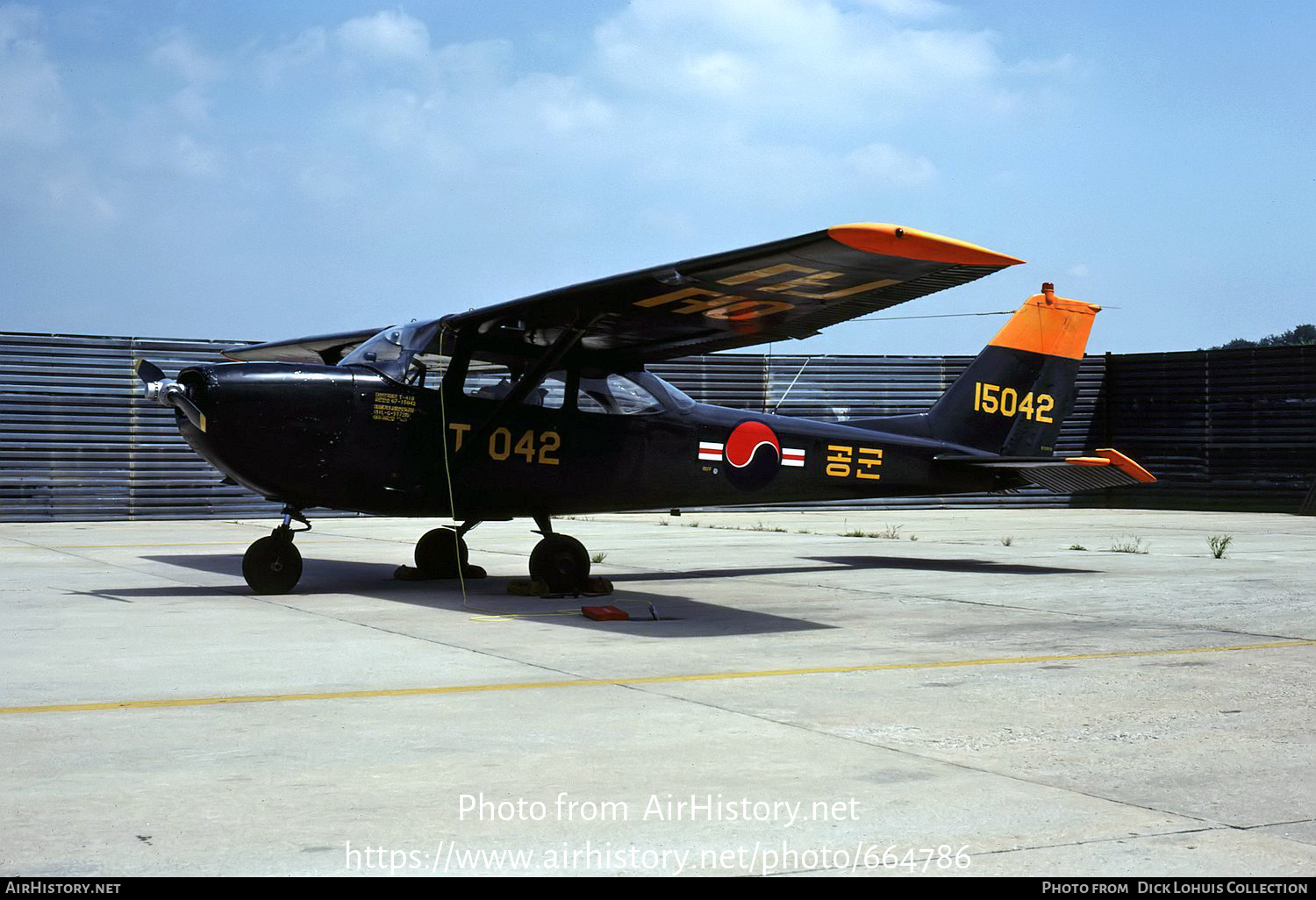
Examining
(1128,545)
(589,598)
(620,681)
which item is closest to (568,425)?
(589,598)

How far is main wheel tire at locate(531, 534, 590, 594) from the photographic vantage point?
34.4ft

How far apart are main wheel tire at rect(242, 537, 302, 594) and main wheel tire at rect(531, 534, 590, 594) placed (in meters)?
1.89

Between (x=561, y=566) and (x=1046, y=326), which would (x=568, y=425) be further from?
(x=1046, y=326)

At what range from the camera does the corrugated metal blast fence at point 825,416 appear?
22453mm

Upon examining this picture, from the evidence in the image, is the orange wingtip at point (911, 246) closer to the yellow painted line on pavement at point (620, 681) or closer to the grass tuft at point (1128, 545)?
the yellow painted line on pavement at point (620, 681)

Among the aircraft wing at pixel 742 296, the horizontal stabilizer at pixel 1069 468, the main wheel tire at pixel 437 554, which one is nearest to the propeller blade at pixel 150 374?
the aircraft wing at pixel 742 296

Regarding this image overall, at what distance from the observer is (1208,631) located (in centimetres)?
798

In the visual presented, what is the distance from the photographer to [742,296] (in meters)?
9.45

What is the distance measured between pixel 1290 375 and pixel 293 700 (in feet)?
85.0

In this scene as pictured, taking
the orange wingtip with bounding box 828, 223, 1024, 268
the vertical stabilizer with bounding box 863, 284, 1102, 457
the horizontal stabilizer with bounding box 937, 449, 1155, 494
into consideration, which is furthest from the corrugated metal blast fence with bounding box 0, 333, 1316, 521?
the orange wingtip with bounding box 828, 223, 1024, 268

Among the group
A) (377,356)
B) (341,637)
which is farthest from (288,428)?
(341,637)

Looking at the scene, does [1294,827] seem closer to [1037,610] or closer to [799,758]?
[799,758]

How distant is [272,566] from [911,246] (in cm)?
560
